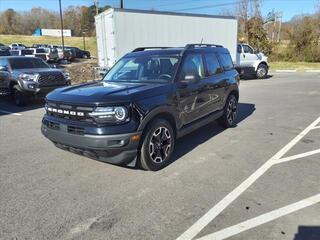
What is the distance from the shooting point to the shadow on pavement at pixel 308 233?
3201mm

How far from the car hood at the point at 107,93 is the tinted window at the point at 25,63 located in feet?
25.3

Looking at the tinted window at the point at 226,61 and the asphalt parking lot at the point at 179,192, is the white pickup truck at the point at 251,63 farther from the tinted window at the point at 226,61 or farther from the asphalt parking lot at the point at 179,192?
the asphalt parking lot at the point at 179,192

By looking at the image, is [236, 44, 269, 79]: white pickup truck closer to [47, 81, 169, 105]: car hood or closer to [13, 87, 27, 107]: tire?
[13, 87, 27, 107]: tire

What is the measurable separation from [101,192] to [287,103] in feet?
27.0

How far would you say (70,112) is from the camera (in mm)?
4543

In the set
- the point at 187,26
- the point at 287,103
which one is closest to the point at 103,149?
the point at 287,103

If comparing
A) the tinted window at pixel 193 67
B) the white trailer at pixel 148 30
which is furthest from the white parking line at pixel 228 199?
the white trailer at pixel 148 30

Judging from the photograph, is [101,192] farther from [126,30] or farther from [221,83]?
[126,30]

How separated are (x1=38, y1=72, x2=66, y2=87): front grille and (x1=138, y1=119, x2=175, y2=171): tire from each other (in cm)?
729

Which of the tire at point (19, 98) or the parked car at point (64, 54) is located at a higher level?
the parked car at point (64, 54)

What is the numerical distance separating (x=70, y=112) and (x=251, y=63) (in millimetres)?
16819

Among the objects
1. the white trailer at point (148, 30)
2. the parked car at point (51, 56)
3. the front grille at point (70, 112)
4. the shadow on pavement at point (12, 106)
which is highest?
the white trailer at point (148, 30)

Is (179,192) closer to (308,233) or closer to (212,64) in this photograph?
(308,233)

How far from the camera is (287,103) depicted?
418 inches
